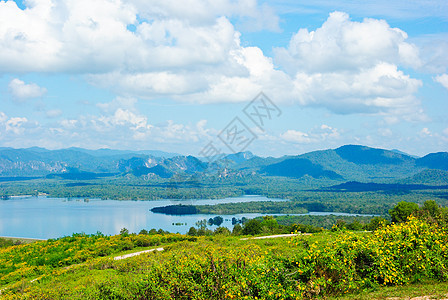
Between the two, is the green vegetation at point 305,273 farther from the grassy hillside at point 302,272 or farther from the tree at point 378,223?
the tree at point 378,223

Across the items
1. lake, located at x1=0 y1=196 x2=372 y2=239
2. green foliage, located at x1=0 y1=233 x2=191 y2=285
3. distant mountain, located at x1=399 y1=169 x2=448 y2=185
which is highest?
green foliage, located at x1=0 y1=233 x2=191 y2=285

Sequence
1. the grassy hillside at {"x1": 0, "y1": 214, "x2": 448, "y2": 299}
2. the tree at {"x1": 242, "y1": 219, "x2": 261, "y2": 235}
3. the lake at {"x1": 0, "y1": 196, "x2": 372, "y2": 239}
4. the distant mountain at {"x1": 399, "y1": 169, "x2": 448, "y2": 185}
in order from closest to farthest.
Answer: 1. the grassy hillside at {"x1": 0, "y1": 214, "x2": 448, "y2": 299}
2. the tree at {"x1": 242, "y1": 219, "x2": 261, "y2": 235}
3. the lake at {"x1": 0, "y1": 196, "x2": 372, "y2": 239}
4. the distant mountain at {"x1": 399, "y1": 169, "x2": 448, "y2": 185}

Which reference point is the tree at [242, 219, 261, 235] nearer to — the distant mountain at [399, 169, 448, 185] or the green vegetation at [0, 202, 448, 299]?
the green vegetation at [0, 202, 448, 299]

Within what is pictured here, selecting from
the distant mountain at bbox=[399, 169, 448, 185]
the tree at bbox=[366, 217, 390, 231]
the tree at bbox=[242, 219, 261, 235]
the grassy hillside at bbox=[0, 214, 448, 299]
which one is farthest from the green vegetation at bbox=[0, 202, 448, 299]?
the distant mountain at bbox=[399, 169, 448, 185]

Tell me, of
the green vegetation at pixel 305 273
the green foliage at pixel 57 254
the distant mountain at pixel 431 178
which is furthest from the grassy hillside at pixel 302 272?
the distant mountain at pixel 431 178

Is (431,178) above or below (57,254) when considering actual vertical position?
below

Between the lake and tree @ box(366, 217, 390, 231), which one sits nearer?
tree @ box(366, 217, 390, 231)

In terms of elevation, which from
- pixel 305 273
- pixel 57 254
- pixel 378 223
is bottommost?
pixel 57 254

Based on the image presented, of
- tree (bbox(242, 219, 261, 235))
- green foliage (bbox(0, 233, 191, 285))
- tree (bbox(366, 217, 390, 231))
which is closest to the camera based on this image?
tree (bbox(366, 217, 390, 231))

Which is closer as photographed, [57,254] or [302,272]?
[302,272]

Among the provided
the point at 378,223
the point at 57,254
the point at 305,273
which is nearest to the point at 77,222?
the point at 57,254

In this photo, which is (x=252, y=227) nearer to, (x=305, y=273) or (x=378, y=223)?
(x=378, y=223)

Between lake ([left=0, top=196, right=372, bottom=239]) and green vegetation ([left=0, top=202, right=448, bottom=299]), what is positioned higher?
green vegetation ([left=0, top=202, right=448, bottom=299])

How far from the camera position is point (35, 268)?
38.4ft
